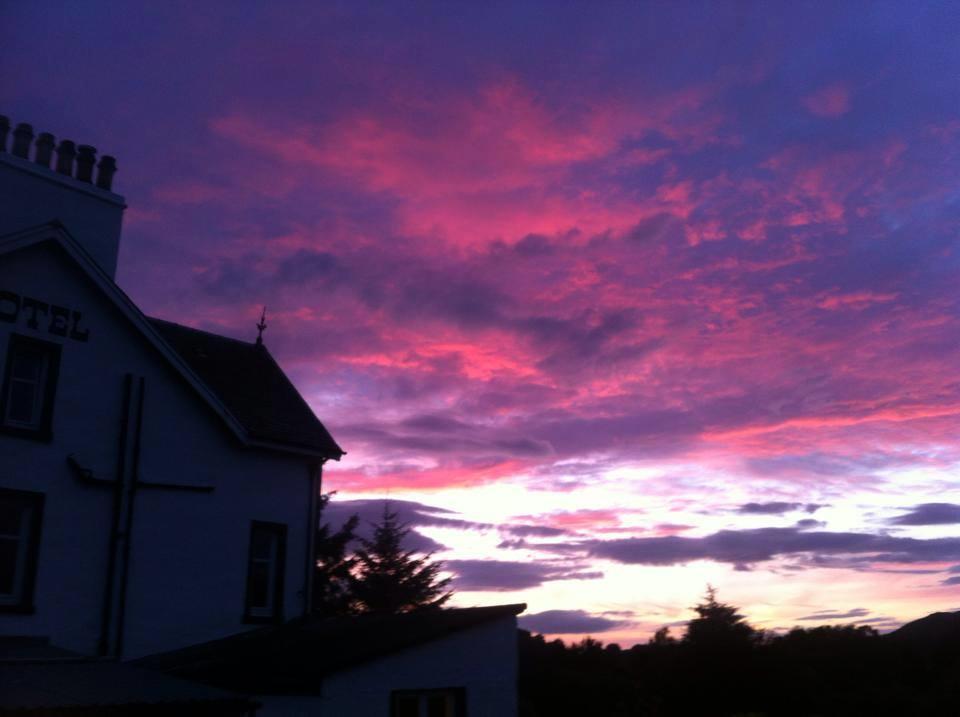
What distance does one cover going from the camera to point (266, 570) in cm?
2000

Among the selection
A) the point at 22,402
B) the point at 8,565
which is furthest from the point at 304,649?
the point at 22,402

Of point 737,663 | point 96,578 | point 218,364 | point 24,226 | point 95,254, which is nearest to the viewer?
point 96,578

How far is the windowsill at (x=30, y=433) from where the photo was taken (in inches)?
616

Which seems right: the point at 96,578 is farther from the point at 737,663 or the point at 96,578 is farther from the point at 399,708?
the point at 737,663

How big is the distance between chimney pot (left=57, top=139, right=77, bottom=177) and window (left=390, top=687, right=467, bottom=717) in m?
13.1

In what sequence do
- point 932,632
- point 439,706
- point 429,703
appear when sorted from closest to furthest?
point 429,703, point 439,706, point 932,632

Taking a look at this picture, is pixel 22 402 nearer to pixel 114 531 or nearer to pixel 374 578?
pixel 114 531

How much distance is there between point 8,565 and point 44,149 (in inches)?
348

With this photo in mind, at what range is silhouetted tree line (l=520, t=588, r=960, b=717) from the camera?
32.4m

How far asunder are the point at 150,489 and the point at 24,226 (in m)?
5.95

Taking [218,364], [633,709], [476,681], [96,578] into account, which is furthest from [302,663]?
[633,709]

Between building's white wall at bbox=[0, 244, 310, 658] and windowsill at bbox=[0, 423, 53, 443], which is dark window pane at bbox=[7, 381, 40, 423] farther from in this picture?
building's white wall at bbox=[0, 244, 310, 658]

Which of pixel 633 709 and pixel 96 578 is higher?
pixel 96 578

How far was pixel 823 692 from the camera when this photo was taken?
119 ft
